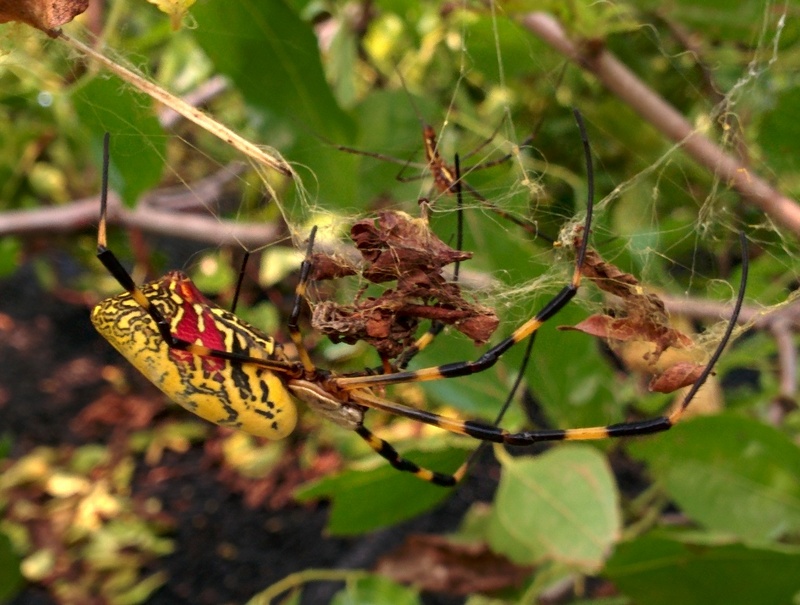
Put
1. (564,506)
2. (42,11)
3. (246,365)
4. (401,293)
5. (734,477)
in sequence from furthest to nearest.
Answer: (734,477) < (564,506) < (246,365) < (401,293) < (42,11)

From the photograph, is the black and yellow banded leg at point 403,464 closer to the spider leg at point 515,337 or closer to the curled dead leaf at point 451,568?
the spider leg at point 515,337

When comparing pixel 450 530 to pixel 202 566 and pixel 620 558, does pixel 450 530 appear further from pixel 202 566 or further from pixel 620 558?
pixel 620 558

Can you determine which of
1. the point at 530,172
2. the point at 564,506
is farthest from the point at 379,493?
the point at 530,172

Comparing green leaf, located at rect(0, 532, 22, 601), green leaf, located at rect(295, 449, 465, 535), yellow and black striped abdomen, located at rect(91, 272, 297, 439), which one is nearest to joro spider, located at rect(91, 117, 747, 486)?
yellow and black striped abdomen, located at rect(91, 272, 297, 439)

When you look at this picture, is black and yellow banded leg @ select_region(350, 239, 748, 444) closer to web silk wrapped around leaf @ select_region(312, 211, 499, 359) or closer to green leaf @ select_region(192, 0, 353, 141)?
web silk wrapped around leaf @ select_region(312, 211, 499, 359)

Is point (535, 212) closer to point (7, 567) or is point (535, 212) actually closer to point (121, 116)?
point (121, 116)

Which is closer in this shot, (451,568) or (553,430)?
(553,430)

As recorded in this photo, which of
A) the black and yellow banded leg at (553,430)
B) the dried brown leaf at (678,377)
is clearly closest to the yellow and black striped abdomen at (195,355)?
the black and yellow banded leg at (553,430)
